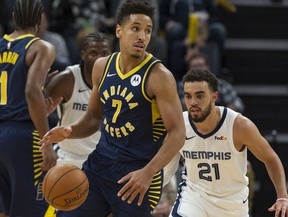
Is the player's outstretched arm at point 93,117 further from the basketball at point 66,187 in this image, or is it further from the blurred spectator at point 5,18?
the blurred spectator at point 5,18

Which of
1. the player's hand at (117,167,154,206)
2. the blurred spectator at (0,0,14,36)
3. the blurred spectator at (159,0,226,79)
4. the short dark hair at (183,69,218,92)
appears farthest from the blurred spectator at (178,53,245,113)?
the player's hand at (117,167,154,206)

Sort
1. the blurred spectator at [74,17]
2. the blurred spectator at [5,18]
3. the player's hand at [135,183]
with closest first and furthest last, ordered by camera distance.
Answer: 1. the player's hand at [135,183]
2. the blurred spectator at [5,18]
3. the blurred spectator at [74,17]

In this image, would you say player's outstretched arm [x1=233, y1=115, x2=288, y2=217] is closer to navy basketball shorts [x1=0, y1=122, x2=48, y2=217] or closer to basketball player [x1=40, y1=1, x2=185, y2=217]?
basketball player [x1=40, y1=1, x2=185, y2=217]

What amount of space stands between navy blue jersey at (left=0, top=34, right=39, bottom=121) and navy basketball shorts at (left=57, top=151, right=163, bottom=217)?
91 centimetres

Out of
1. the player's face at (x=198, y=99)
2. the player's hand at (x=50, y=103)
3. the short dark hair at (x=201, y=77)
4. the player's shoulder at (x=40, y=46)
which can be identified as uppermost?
the player's shoulder at (x=40, y=46)

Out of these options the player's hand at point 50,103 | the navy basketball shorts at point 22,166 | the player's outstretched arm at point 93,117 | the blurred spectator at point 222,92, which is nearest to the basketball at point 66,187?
the player's outstretched arm at point 93,117

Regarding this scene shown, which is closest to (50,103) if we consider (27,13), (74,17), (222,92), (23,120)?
(23,120)

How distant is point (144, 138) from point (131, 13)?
87 cm

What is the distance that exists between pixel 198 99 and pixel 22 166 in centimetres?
147

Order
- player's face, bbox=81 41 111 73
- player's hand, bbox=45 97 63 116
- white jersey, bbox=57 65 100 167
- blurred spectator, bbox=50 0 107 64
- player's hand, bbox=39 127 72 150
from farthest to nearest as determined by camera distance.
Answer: blurred spectator, bbox=50 0 107 64
white jersey, bbox=57 65 100 167
player's face, bbox=81 41 111 73
player's hand, bbox=45 97 63 116
player's hand, bbox=39 127 72 150

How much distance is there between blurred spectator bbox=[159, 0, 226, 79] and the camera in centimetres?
1052

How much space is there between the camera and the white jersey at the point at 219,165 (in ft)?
19.0

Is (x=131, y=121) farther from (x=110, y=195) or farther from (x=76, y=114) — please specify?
(x=76, y=114)

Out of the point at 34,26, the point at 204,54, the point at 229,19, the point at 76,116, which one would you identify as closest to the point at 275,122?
the point at 204,54
